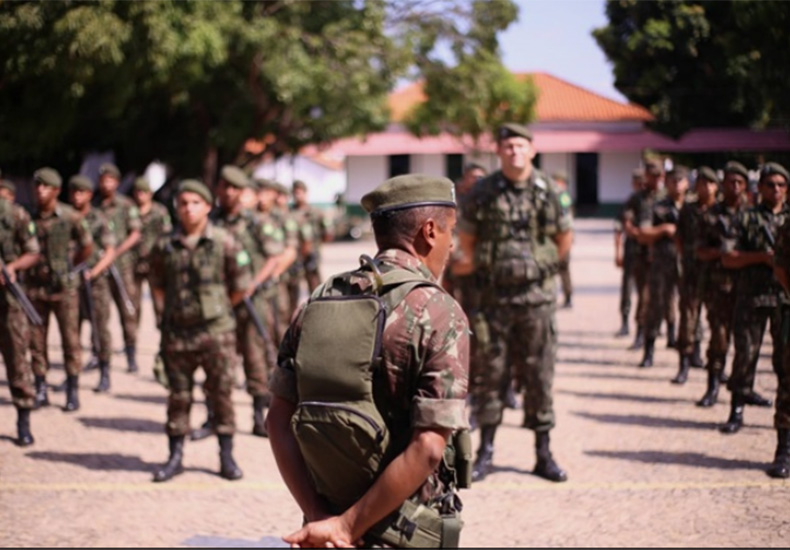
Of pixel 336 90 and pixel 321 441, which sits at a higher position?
pixel 336 90

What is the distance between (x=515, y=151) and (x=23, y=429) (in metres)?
4.60

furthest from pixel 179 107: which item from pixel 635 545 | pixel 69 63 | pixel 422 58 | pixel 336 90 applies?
pixel 635 545

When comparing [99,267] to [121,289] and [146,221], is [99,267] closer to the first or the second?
[121,289]

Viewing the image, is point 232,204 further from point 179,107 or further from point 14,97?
point 179,107

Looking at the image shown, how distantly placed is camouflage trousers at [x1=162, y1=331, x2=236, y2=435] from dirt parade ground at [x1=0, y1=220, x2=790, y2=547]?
1.44ft

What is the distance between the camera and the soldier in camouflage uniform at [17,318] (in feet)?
27.5

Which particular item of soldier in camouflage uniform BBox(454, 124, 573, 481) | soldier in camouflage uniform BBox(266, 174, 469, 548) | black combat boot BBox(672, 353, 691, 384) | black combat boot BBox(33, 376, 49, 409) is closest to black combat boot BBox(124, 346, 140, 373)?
black combat boot BBox(33, 376, 49, 409)

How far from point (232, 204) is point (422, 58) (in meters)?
20.3

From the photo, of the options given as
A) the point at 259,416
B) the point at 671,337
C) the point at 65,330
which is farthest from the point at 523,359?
the point at 671,337

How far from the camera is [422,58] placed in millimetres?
28422

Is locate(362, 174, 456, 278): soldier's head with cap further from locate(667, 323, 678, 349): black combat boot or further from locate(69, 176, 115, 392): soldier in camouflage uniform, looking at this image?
locate(667, 323, 678, 349): black combat boot

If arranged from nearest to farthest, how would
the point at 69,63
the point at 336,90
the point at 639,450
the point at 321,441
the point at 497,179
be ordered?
the point at 321,441, the point at 497,179, the point at 639,450, the point at 69,63, the point at 336,90

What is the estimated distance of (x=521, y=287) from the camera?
7.22m

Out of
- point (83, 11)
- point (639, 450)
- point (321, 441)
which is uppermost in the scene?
point (83, 11)
